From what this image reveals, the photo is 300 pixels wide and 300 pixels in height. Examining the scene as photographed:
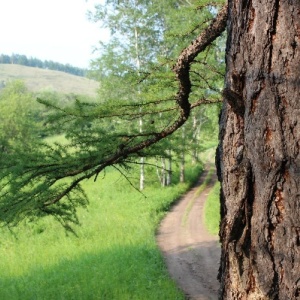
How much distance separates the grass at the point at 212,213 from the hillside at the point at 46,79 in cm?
14508

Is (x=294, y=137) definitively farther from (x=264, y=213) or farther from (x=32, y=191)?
(x=32, y=191)

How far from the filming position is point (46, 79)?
571 feet

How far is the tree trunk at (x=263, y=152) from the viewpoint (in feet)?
7.02

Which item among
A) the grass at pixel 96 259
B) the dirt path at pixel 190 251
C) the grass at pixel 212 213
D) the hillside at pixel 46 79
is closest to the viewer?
the grass at pixel 96 259

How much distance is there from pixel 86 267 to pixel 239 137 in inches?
374

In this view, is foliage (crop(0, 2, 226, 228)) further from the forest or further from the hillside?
the hillside

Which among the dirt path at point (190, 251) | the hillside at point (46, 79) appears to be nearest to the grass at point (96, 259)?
the dirt path at point (190, 251)

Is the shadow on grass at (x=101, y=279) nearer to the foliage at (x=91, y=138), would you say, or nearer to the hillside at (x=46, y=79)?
the foliage at (x=91, y=138)

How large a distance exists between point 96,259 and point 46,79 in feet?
555

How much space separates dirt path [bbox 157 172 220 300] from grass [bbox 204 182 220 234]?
0.68 feet

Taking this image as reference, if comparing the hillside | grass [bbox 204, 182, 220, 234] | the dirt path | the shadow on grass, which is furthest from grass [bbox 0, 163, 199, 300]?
the hillside

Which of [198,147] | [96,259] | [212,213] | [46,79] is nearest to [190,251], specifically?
[96,259]

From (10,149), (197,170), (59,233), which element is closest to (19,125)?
(197,170)

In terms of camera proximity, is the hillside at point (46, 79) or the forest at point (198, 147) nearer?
the forest at point (198, 147)
